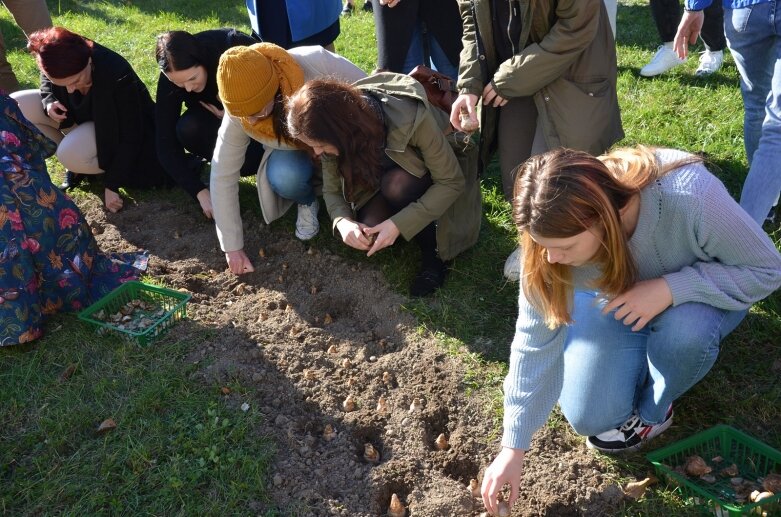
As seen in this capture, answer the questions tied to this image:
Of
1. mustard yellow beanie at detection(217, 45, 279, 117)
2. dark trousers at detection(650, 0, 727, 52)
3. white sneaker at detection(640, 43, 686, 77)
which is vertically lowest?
white sneaker at detection(640, 43, 686, 77)

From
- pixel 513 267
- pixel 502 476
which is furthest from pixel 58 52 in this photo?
pixel 502 476

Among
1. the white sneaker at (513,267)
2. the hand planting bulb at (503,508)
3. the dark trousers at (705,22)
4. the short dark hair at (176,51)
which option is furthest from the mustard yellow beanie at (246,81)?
the dark trousers at (705,22)

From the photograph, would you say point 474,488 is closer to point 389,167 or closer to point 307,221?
point 389,167

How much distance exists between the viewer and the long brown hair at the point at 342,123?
279cm

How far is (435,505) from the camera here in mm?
2369

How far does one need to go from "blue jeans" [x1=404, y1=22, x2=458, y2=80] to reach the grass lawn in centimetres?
72

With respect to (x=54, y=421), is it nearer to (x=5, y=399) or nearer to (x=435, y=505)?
(x=5, y=399)

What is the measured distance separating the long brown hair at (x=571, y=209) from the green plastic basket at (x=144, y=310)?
5.52ft

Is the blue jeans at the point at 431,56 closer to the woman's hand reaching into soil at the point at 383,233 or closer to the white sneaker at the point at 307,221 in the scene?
the white sneaker at the point at 307,221

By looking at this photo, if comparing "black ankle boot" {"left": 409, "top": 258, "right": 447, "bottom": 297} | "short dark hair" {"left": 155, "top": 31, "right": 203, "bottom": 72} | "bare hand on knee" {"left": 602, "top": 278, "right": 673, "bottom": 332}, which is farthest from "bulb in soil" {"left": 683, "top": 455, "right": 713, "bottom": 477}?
"short dark hair" {"left": 155, "top": 31, "right": 203, "bottom": 72}

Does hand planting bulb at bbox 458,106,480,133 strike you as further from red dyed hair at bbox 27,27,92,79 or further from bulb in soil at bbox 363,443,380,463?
red dyed hair at bbox 27,27,92,79

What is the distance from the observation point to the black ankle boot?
10.9ft

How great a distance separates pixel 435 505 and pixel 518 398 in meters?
0.48

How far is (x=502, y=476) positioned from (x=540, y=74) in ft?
5.38
